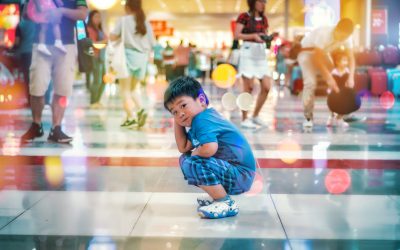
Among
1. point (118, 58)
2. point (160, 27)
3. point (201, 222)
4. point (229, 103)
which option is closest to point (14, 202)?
point (201, 222)

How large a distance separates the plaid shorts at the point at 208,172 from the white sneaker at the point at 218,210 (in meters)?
0.11

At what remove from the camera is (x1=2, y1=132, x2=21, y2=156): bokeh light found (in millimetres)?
5352

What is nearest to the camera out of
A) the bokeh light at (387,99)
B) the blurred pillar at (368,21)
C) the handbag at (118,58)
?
the handbag at (118,58)

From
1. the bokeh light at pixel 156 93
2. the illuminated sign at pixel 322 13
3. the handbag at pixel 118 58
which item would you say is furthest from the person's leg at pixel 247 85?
the illuminated sign at pixel 322 13

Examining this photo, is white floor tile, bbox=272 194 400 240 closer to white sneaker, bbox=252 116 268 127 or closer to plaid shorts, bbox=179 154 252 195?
plaid shorts, bbox=179 154 252 195

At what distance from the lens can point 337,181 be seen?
4.01 metres

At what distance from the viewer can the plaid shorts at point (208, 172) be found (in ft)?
9.84

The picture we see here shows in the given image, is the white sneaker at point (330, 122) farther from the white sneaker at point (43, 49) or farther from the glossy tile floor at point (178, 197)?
the white sneaker at point (43, 49)

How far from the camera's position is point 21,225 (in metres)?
2.87

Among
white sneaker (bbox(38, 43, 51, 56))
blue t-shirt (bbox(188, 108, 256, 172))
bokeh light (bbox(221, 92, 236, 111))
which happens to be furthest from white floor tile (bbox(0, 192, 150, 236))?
bokeh light (bbox(221, 92, 236, 111))

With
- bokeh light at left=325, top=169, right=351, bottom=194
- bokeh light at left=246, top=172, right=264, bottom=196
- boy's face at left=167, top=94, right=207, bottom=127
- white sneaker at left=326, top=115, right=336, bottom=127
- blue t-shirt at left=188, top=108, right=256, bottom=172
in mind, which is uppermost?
boy's face at left=167, top=94, right=207, bottom=127

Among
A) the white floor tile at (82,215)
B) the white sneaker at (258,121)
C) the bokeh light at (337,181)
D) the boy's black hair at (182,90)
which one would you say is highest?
the boy's black hair at (182,90)

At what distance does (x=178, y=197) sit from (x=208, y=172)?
605 millimetres

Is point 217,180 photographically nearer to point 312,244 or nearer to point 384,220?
point 312,244
